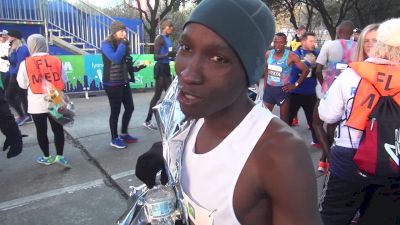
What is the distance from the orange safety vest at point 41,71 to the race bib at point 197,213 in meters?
3.79

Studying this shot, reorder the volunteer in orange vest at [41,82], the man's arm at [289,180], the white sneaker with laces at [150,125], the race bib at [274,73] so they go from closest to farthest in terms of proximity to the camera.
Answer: the man's arm at [289,180] < the volunteer in orange vest at [41,82] < the race bib at [274,73] < the white sneaker with laces at [150,125]

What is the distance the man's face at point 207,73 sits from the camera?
1.01 m

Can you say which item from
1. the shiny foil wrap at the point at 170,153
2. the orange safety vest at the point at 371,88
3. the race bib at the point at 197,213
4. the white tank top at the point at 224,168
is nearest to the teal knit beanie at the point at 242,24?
the white tank top at the point at 224,168

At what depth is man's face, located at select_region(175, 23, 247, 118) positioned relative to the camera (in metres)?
1.01

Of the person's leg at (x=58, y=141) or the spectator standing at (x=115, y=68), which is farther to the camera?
the spectator standing at (x=115, y=68)

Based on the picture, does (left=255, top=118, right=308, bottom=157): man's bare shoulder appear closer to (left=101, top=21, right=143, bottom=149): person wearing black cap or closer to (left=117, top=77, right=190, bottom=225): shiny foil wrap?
(left=117, top=77, right=190, bottom=225): shiny foil wrap

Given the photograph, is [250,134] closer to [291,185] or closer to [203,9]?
[291,185]

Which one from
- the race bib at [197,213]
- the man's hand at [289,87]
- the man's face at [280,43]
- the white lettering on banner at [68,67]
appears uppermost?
the man's face at [280,43]

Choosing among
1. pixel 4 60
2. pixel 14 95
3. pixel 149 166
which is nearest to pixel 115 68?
pixel 14 95

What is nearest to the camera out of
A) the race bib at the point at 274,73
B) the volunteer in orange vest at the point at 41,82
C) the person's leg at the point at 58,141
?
the volunteer in orange vest at the point at 41,82

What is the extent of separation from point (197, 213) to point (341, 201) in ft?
4.66

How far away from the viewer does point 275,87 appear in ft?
17.7

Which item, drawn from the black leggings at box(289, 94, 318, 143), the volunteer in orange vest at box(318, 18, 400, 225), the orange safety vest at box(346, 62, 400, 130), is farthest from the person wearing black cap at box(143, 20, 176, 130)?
the orange safety vest at box(346, 62, 400, 130)

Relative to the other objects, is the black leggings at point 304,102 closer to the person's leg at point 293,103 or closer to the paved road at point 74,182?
the person's leg at point 293,103
